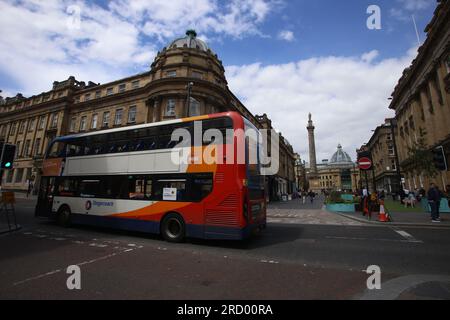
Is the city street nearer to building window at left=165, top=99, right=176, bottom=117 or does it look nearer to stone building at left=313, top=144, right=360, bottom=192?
building window at left=165, top=99, right=176, bottom=117

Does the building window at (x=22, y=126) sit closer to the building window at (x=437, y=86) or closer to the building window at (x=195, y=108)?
the building window at (x=195, y=108)

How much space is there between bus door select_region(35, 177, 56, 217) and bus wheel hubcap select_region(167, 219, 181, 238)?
23.4 feet

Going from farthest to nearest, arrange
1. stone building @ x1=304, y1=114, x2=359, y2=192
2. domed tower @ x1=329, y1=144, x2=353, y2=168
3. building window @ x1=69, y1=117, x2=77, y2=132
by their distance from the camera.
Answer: domed tower @ x1=329, y1=144, x2=353, y2=168
stone building @ x1=304, y1=114, x2=359, y2=192
building window @ x1=69, y1=117, x2=77, y2=132

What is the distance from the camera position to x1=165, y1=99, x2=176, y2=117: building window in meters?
27.2

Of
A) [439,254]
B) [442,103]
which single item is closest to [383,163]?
[442,103]

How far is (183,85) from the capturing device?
2711 cm

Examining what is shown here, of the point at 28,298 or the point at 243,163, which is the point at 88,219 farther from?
the point at 243,163

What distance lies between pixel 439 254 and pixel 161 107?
2692 cm

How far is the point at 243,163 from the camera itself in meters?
6.93

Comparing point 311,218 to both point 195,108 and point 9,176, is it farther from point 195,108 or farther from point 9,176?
point 9,176

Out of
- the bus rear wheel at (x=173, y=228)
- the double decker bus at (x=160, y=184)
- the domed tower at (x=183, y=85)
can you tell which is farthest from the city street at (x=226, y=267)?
the domed tower at (x=183, y=85)

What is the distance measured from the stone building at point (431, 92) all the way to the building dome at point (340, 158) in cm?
11602

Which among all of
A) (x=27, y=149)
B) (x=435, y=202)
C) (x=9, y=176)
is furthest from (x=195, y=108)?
(x=9, y=176)

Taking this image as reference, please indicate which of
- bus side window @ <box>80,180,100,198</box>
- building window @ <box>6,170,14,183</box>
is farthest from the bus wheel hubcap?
building window @ <box>6,170,14,183</box>
